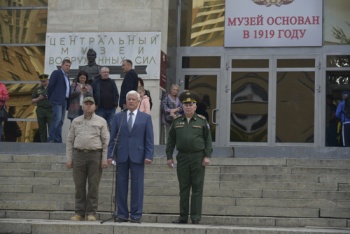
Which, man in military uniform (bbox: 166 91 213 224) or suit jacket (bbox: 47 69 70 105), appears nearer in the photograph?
man in military uniform (bbox: 166 91 213 224)

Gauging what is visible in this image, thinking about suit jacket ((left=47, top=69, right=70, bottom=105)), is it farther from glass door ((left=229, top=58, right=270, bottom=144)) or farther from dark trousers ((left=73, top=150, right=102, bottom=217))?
glass door ((left=229, top=58, right=270, bottom=144))

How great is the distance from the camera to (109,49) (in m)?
21.5

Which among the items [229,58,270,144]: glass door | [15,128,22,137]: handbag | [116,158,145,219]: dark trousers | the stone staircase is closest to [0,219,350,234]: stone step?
the stone staircase

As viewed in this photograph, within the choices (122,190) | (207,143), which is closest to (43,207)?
(122,190)

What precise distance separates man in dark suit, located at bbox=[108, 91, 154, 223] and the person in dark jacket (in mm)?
4388

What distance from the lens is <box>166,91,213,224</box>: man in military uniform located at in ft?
40.8

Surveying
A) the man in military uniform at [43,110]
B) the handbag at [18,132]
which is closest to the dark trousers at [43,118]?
the man in military uniform at [43,110]

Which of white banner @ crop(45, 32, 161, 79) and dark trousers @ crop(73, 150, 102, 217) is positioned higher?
white banner @ crop(45, 32, 161, 79)

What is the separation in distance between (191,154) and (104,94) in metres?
4.88

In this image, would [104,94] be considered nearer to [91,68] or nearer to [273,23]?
[91,68]

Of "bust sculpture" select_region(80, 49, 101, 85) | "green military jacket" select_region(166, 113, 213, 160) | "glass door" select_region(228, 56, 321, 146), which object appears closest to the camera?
"green military jacket" select_region(166, 113, 213, 160)

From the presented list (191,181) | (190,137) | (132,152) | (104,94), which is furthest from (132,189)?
(104,94)

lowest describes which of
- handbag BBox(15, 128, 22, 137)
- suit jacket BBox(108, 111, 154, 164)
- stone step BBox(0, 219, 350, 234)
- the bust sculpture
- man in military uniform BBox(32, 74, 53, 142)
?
stone step BBox(0, 219, 350, 234)

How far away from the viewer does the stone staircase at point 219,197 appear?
1187cm
